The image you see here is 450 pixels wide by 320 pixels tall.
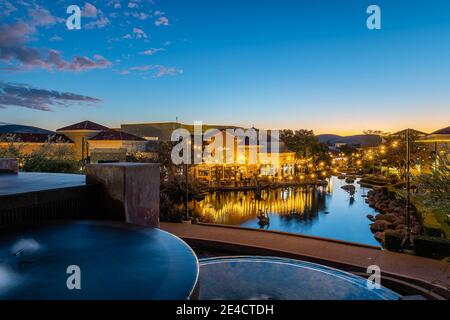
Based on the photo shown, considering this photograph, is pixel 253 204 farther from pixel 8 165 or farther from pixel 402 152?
pixel 8 165

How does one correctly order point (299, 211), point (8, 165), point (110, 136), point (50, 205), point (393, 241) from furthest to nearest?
point (110, 136), point (299, 211), point (393, 241), point (8, 165), point (50, 205)

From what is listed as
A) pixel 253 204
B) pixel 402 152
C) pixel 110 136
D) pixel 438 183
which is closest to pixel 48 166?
pixel 438 183

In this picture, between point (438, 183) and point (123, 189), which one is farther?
point (123, 189)

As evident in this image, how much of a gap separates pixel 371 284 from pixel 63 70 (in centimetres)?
1756

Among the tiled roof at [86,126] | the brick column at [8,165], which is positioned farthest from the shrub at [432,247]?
the tiled roof at [86,126]

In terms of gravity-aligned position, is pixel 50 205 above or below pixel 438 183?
below

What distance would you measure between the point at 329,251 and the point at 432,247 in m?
2.81

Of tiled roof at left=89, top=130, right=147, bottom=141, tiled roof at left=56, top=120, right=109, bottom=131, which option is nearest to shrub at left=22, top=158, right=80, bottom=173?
tiled roof at left=89, top=130, right=147, bottom=141

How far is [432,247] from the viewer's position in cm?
868

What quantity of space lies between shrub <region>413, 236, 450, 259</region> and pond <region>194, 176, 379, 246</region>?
20.7 feet

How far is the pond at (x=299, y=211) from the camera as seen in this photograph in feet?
58.7

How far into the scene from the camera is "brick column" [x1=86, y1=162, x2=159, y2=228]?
585cm
